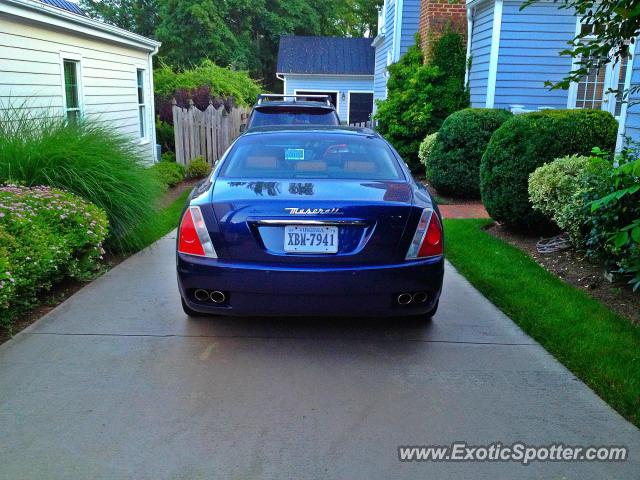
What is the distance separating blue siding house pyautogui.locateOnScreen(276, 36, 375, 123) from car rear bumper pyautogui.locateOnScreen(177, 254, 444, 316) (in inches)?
1058

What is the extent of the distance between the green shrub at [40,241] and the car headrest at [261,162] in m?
1.78

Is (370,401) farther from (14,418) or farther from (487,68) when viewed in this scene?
(487,68)

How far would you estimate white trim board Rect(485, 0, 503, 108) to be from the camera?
11.4 metres

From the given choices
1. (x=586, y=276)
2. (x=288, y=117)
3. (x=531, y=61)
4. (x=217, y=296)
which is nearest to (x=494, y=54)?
(x=531, y=61)

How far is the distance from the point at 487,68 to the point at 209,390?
10279 mm

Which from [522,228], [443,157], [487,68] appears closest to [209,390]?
[522,228]

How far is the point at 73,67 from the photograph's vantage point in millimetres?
10797

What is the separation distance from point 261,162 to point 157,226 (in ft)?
11.9

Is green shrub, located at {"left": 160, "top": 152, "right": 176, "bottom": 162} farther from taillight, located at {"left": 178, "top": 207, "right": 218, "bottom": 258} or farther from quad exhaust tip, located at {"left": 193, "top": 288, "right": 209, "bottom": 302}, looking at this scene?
quad exhaust tip, located at {"left": 193, "top": 288, "right": 209, "bottom": 302}

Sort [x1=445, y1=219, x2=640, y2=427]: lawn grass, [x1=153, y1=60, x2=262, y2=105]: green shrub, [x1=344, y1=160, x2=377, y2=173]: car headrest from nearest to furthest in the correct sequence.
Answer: [x1=445, y1=219, x2=640, y2=427]: lawn grass < [x1=344, y1=160, x2=377, y2=173]: car headrest < [x1=153, y1=60, x2=262, y2=105]: green shrub

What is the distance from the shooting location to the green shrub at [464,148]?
10.2 meters

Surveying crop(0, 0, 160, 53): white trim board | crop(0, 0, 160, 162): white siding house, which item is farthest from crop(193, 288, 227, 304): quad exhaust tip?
crop(0, 0, 160, 53): white trim board

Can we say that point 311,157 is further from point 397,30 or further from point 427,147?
→ point 397,30

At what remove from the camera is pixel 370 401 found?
11.5ft
